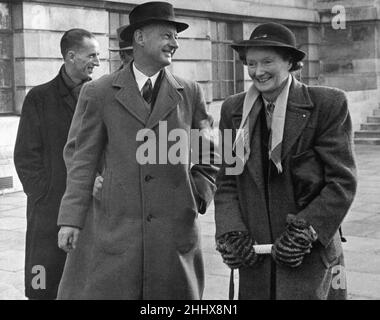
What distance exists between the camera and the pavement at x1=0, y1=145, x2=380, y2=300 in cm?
602

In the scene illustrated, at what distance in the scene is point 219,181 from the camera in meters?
3.74

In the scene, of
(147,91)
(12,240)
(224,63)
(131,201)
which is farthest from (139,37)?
(224,63)

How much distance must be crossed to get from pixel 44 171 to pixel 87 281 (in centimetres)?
121

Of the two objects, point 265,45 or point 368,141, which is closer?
point 265,45

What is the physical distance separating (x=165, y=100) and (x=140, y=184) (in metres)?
0.48

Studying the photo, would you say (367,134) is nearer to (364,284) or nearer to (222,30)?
(222,30)

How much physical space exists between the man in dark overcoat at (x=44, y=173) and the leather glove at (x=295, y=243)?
200cm

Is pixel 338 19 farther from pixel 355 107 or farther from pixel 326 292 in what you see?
pixel 326 292

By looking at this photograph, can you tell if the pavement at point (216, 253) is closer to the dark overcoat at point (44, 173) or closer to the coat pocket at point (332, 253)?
the dark overcoat at point (44, 173)

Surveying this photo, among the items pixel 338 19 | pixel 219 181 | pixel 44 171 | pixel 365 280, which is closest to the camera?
pixel 219 181

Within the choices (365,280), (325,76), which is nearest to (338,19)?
(325,76)

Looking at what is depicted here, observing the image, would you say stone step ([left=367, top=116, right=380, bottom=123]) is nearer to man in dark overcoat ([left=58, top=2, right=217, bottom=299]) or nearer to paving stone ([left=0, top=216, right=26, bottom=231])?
paving stone ([left=0, top=216, right=26, bottom=231])

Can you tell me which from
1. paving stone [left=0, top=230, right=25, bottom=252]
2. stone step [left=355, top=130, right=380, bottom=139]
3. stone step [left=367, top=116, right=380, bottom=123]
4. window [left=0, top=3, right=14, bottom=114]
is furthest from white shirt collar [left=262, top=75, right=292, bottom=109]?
stone step [left=367, top=116, right=380, bottom=123]

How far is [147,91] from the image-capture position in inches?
161
